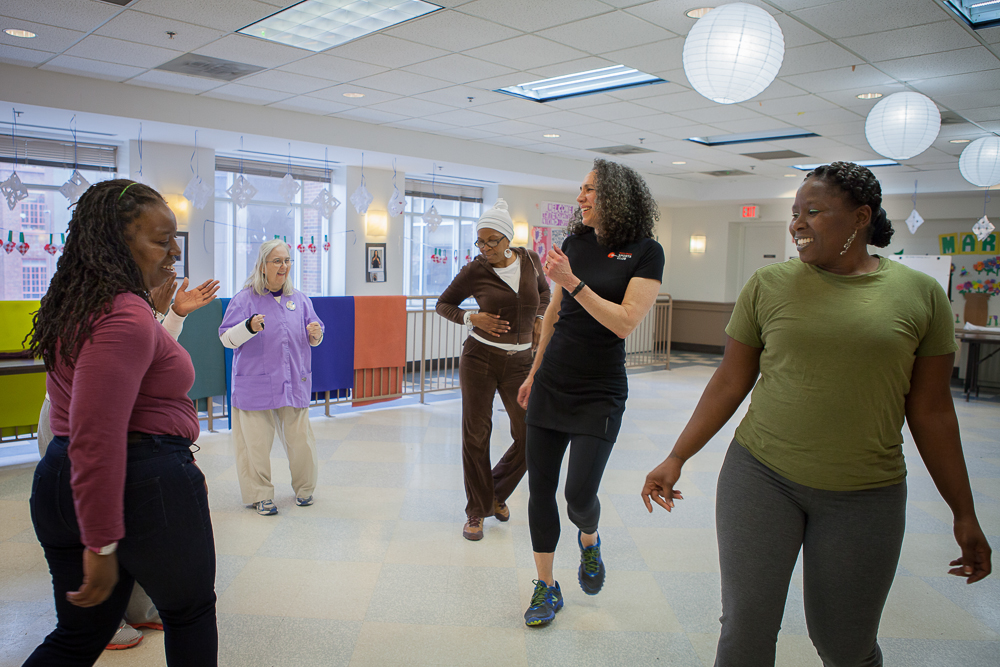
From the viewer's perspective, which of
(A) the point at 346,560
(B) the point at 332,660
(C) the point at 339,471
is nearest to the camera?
(B) the point at 332,660

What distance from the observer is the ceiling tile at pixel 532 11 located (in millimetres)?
4246

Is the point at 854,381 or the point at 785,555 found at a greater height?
the point at 854,381

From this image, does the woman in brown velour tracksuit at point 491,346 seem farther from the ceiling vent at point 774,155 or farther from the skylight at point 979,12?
the ceiling vent at point 774,155

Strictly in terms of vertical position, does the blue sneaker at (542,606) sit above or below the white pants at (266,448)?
below

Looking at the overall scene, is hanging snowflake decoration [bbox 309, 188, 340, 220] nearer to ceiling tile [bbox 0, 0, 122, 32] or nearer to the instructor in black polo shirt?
ceiling tile [bbox 0, 0, 122, 32]

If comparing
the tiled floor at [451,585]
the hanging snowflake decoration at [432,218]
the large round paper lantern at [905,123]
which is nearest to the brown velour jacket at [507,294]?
the tiled floor at [451,585]

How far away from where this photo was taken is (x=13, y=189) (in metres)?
6.66

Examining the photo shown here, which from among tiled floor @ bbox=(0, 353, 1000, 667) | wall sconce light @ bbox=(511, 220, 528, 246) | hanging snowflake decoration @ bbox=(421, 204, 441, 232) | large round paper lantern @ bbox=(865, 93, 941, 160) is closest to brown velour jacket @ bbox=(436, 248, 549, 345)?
tiled floor @ bbox=(0, 353, 1000, 667)

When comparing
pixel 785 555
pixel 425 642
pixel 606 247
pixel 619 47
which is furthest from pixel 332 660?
pixel 619 47

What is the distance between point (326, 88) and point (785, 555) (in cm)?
626

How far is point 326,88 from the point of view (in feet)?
21.6

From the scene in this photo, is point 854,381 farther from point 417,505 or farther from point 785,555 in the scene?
point 417,505

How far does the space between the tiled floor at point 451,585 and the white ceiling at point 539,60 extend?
3.14 meters

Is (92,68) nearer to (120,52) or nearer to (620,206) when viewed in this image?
(120,52)
